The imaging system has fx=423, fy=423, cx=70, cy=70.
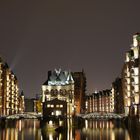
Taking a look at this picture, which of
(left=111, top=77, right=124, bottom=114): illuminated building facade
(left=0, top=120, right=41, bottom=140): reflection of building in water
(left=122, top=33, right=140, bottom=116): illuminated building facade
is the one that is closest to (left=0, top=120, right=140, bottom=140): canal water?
(left=0, top=120, right=41, bottom=140): reflection of building in water

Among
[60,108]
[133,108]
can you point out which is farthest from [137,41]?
[60,108]

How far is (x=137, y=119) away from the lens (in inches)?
3846

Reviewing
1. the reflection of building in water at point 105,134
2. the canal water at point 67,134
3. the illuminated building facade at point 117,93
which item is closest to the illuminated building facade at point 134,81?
the reflection of building in water at point 105,134

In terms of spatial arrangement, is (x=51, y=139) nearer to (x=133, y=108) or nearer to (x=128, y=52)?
(x=133, y=108)

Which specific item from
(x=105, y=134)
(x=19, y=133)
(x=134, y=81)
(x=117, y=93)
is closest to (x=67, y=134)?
(x=105, y=134)

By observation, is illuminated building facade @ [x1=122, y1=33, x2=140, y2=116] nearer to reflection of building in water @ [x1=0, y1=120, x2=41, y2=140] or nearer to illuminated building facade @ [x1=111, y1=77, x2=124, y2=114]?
reflection of building in water @ [x1=0, y1=120, x2=41, y2=140]

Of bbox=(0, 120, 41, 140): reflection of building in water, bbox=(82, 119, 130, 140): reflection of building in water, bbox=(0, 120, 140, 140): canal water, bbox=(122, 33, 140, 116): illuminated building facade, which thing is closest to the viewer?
bbox=(0, 120, 140, 140): canal water

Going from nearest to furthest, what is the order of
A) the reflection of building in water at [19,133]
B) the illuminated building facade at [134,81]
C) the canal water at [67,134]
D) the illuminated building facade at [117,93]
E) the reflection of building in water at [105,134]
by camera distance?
the canal water at [67,134], the reflection of building in water at [19,133], the reflection of building in water at [105,134], the illuminated building facade at [134,81], the illuminated building facade at [117,93]

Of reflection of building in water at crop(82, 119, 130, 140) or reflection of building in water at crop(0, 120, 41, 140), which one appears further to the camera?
reflection of building in water at crop(82, 119, 130, 140)

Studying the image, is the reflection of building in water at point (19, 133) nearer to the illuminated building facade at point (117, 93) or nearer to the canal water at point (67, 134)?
the canal water at point (67, 134)

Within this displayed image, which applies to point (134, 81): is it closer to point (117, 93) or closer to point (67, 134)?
point (67, 134)

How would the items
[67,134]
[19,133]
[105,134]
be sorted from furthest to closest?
[19,133] < [105,134] < [67,134]

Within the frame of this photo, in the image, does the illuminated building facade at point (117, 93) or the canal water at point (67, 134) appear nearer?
the canal water at point (67, 134)

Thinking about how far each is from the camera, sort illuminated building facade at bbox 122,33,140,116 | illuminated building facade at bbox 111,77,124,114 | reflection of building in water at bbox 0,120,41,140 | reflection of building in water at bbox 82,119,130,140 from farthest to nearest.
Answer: illuminated building facade at bbox 111,77,124,114, illuminated building facade at bbox 122,33,140,116, reflection of building in water at bbox 82,119,130,140, reflection of building in water at bbox 0,120,41,140
